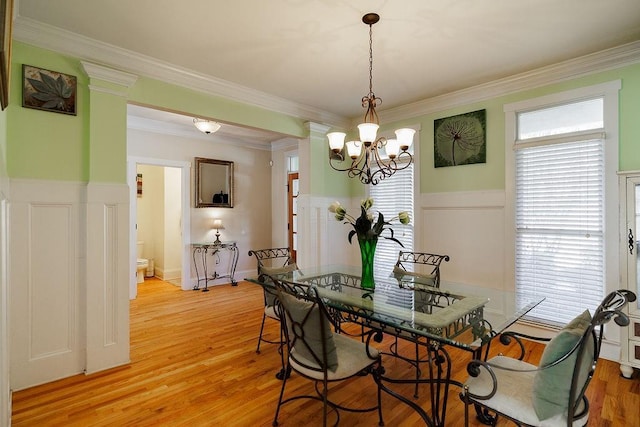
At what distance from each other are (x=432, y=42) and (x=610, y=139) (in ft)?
5.94

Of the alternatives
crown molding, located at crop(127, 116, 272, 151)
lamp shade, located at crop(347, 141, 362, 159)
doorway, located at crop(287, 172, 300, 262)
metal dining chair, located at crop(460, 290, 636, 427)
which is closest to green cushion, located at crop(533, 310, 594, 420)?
metal dining chair, located at crop(460, 290, 636, 427)

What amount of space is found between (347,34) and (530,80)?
2045 mm

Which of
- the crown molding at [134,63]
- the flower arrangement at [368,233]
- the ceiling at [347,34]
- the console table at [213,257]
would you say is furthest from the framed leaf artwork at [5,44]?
the console table at [213,257]

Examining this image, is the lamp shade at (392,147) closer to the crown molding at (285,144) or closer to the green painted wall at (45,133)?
the green painted wall at (45,133)

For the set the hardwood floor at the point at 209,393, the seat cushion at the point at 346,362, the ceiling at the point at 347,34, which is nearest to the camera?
the seat cushion at the point at 346,362

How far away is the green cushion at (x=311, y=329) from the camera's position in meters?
1.70

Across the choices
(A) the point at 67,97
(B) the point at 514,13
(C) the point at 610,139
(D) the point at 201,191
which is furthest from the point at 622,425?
(D) the point at 201,191

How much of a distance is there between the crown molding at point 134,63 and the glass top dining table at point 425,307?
2.10m

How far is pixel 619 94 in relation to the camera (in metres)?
2.77

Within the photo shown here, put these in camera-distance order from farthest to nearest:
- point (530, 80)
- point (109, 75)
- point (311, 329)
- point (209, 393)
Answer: point (530, 80) → point (109, 75) → point (209, 393) → point (311, 329)

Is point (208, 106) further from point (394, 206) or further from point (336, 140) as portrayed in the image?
point (394, 206)

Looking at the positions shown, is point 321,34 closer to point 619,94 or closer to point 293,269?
point 293,269

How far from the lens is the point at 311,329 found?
5.72ft

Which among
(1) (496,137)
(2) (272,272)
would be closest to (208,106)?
(2) (272,272)
